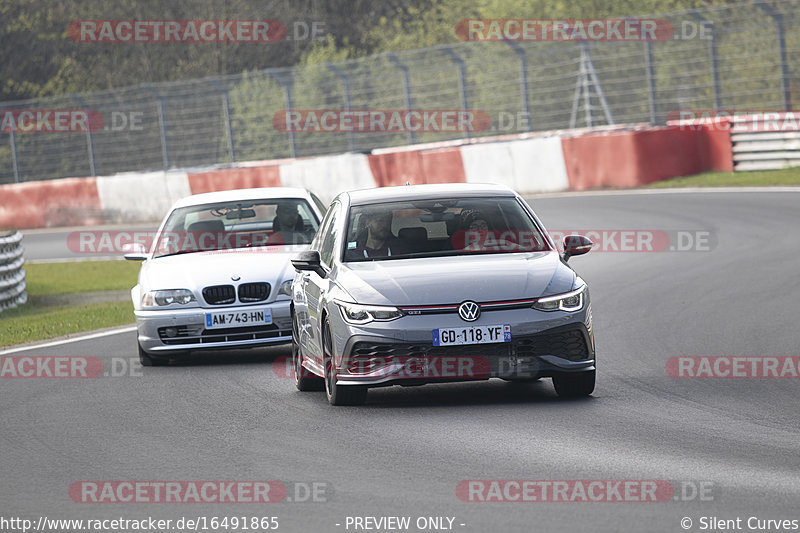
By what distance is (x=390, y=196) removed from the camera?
10156mm

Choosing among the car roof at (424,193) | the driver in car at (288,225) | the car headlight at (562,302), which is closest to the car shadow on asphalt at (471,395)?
the car headlight at (562,302)

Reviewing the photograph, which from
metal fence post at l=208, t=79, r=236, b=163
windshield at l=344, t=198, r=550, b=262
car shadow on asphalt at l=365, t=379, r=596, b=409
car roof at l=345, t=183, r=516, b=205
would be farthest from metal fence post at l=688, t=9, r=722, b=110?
car shadow on asphalt at l=365, t=379, r=596, b=409

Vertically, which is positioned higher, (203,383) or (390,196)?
(390,196)

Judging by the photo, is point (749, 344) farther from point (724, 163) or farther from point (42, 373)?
point (724, 163)

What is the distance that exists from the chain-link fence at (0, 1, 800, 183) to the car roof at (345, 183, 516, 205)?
15.9m

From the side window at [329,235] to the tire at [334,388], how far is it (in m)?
0.69

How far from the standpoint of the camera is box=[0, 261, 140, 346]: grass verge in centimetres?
1584

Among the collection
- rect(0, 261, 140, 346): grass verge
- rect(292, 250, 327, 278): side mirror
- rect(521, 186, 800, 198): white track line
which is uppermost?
rect(292, 250, 327, 278): side mirror

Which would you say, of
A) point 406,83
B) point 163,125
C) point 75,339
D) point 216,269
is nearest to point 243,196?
point 216,269

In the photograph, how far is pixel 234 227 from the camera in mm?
13422

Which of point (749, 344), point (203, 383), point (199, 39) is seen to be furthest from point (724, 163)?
point (199, 39)

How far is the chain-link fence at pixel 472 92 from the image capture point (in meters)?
27.4

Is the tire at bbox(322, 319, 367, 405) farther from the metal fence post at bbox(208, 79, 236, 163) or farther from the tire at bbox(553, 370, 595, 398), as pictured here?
the metal fence post at bbox(208, 79, 236, 163)

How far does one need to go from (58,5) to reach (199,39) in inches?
250
